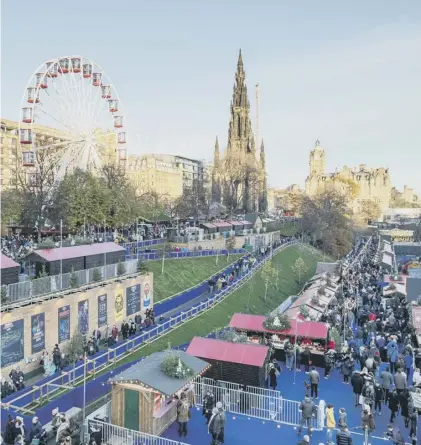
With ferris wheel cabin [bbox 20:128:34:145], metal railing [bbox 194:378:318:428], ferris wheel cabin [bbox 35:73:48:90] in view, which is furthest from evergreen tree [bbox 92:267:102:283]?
ferris wheel cabin [bbox 35:73:48:90]

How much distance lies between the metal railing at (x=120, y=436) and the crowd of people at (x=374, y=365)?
13.1 ft

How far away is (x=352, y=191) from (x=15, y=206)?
109m

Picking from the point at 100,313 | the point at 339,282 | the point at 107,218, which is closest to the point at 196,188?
the point at 107,218

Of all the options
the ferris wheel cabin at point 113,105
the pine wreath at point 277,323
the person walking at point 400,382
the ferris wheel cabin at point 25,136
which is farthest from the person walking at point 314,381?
the ferris wheel cabin at point 113,105

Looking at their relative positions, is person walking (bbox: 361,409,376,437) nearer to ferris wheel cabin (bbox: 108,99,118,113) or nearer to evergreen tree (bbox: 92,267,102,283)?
evergreen tree (bbox: 92,267,102,283)

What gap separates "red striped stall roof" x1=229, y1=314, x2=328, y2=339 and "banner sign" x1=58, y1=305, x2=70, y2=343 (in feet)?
23.9

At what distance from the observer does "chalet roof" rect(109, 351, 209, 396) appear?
491 inches

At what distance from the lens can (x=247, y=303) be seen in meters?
32.5

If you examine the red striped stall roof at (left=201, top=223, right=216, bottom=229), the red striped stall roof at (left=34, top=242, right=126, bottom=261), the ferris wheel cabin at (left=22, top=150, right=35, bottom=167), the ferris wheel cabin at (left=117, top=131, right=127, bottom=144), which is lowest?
the red striped stall roof at (left=34, top=242, right=126, bottom=261)

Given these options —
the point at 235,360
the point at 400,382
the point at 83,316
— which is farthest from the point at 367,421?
the point at 83,316

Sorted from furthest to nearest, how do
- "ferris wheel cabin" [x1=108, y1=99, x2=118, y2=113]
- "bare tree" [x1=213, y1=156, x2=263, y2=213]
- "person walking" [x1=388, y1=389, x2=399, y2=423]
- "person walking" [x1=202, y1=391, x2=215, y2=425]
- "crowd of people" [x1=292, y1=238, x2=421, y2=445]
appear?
"bare tree" [x1=213, y1=156, x2=263, y2=213] < "ferris wheel cabin" [x1=108, y1=99, x2=118, y2=113] < "person walking" [x1=388, y1=389, x2=399, y2=423] < "person walking" [x1=202, y1=391, x2=215, y2=425] < "crowd of people" [x1=292, y1=238, x2=421, y2=445]

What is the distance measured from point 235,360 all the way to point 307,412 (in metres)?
3.33

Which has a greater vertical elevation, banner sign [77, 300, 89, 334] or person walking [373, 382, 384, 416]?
banner sign [77, 300, 89, 334]

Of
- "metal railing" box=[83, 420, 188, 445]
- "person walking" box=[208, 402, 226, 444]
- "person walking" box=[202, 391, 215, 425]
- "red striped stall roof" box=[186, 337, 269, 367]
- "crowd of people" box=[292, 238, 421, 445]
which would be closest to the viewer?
"person walking" box=[208, 402, 226, 444]
